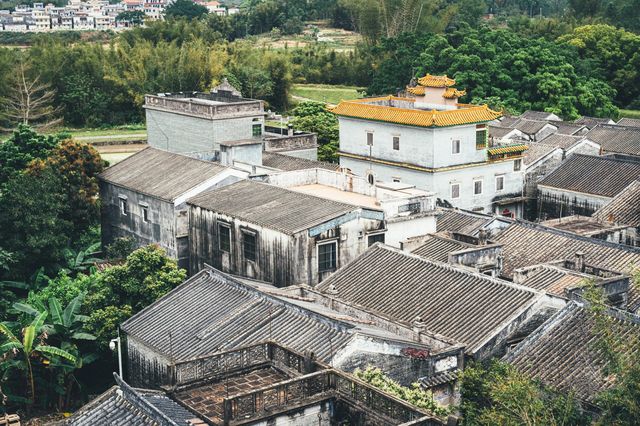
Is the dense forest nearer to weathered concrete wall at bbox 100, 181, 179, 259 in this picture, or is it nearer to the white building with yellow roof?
weathered concrete wall at bbox 100, 181, 179, 259

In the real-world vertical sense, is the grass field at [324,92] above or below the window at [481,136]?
below

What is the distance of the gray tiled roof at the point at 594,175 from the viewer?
37625 millimetres

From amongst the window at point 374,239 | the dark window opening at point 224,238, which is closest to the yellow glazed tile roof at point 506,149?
the window at point 374,239

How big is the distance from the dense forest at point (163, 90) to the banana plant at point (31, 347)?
69 mm

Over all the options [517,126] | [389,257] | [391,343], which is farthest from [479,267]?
[517,126]

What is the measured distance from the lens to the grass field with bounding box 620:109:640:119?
7025 cm

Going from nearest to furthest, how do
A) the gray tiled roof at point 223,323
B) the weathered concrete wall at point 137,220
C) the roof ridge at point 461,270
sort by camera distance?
the gray tiled roof at point 223,323, the roof ridge at point 461,270, the weathered concrete wall at point 137,220

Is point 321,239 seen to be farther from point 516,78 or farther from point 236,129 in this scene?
point 516,78

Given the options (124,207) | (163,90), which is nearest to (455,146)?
(124,207)

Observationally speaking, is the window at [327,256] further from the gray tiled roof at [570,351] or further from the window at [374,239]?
the gray tiled roof at [570,351]

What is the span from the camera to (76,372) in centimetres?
2589

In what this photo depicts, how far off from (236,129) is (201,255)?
11912 millimetres

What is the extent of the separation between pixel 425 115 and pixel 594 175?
322 inches

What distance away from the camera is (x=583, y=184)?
38812 mm
